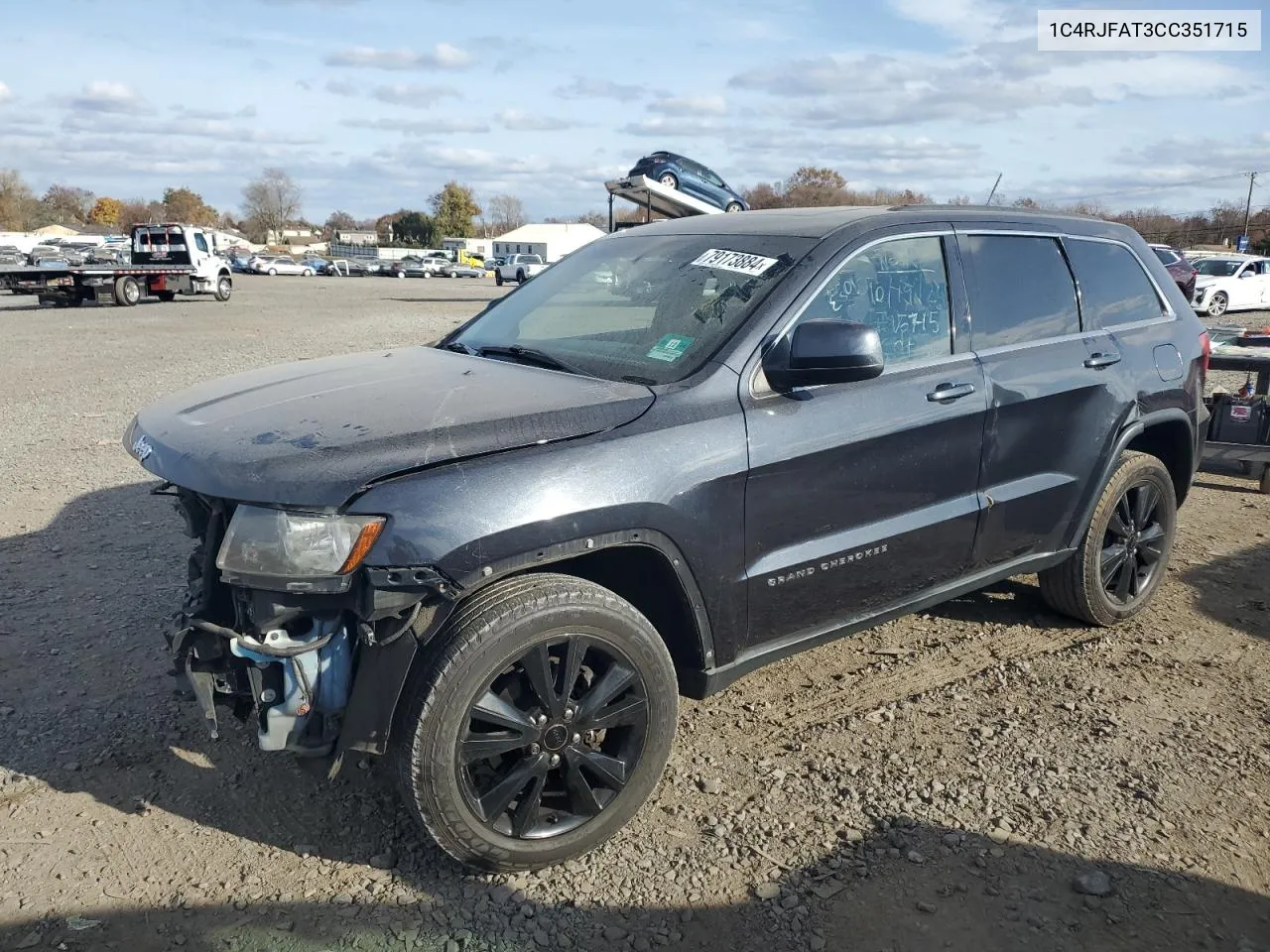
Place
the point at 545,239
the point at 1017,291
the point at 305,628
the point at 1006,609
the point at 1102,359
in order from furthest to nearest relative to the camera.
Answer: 1. the point at 545,239
2. the point at 1006,609
3. the point at 1102,359
4. the point at 1017,291
5. the point at 305,628

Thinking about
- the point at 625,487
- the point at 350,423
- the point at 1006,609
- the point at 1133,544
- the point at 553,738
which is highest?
the point at 350,423

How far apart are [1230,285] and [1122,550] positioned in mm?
21921

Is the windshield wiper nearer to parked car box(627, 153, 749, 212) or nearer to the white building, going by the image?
parked car box(627, 153, 749, 212)

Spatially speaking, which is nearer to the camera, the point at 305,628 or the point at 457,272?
the point at 305,628

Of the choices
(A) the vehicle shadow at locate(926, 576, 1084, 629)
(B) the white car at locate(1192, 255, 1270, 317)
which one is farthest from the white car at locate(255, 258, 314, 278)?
(A) the vehicle shadow at locate(926, 576, 1084, 629)

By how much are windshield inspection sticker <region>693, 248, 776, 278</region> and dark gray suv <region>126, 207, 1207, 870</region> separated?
1 centimetres

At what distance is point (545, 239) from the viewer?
320 ft

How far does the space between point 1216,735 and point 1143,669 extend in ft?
1.89

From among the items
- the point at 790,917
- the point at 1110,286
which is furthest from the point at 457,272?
the point at 790,917

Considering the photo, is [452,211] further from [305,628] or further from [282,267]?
[305,628]

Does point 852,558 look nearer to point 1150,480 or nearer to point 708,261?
point 708,261

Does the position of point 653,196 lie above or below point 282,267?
above

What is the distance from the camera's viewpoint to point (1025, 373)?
12.6 ft

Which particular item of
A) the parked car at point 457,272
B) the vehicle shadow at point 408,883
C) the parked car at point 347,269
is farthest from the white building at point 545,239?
the vehicle shadow at point 408,883
